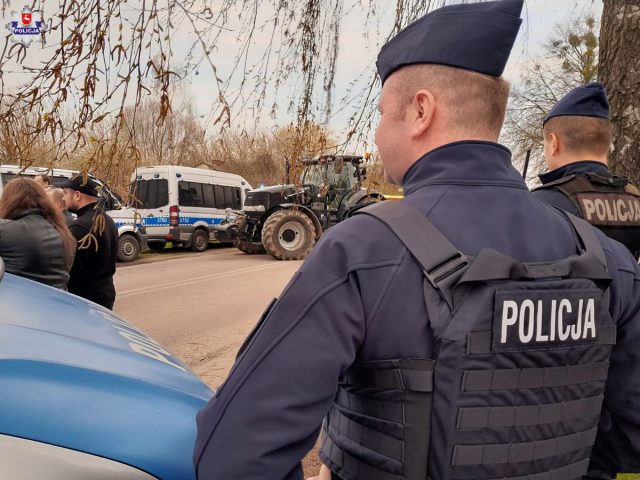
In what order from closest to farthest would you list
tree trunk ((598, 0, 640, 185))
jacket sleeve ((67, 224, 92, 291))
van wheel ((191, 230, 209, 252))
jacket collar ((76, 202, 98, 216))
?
tree trunk ((598, 0, 640, 185)) → jacket sleeve ((67, 224, 92, 291)) → jacket collar ((76, 202, 98, 216)) → van wheel ((191, 230, 209, 252))

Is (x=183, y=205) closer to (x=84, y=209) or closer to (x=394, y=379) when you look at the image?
(x=84, y=209)

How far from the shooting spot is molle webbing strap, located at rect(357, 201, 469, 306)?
1.07 meters

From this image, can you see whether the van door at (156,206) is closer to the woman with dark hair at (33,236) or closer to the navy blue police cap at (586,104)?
the woman with dark hair at (33,236)

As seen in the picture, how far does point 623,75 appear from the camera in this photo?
10.4ft

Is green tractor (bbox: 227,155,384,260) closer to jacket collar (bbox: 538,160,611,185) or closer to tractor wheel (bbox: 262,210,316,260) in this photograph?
tractor wheel (bbox: 262,210,316,260)

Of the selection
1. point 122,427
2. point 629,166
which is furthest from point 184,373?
point 629,166

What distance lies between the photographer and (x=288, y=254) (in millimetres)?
13539

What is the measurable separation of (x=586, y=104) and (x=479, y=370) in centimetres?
187

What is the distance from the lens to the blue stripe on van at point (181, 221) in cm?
1524

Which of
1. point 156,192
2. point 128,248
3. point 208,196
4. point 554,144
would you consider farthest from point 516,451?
point 208,196

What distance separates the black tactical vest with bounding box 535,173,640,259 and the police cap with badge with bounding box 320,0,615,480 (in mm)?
1210

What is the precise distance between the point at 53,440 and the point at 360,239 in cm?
76

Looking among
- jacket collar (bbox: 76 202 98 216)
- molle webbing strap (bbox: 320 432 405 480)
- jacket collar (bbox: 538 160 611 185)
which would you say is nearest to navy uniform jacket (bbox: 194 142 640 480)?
molle webbing strap (bbox: 320 432 405 480)

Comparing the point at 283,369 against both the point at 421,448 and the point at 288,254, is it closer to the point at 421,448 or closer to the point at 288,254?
the point at 421,448
